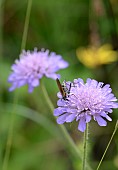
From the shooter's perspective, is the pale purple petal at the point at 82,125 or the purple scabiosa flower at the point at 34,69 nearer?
the pale purple petal at the point at 82,125

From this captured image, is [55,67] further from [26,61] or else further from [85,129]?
[85,129]

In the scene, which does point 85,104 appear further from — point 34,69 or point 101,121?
point 34,69

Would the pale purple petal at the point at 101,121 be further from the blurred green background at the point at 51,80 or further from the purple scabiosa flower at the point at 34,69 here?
the blurred green background at the point at 51,80

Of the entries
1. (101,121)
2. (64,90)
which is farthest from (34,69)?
(101,121)

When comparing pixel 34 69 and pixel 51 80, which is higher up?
pixel 51 80

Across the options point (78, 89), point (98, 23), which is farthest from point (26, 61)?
point (98, 23)

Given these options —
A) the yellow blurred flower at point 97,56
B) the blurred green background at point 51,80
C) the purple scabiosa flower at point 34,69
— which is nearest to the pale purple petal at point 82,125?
the purple scabiosa flower at point 34,69

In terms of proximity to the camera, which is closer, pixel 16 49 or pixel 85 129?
pixel 85 129
